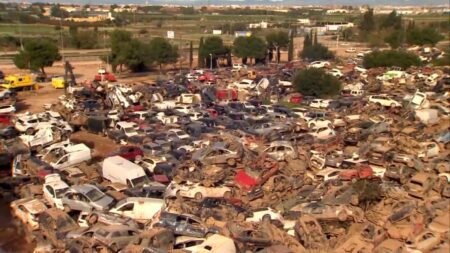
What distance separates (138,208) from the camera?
13.2 m

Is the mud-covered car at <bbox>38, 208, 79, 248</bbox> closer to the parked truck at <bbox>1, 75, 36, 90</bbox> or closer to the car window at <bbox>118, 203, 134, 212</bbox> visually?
the car window at <bbox>118, 203, 134, 212</bbox>

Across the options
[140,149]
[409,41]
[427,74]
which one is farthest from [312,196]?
[409,41]

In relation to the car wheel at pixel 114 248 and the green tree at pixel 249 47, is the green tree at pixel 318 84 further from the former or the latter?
the car wheel at pixel 114 248

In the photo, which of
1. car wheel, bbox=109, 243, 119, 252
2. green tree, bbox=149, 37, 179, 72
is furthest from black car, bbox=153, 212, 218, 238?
green tree, bbox=149, 37, 179, 72

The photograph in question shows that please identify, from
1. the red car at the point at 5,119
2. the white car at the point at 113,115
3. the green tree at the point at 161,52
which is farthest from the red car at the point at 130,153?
the green tree at the point at 161,52

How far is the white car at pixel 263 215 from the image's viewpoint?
41.7 feet

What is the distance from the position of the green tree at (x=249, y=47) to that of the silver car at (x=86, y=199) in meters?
37.1

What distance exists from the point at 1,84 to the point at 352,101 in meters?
24.9

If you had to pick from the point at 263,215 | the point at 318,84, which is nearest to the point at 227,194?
the point at 263,215

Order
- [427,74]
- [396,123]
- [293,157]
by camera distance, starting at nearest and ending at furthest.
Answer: [293,157] → [396,123] → [427,74]

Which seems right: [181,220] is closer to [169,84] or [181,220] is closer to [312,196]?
[312,196]

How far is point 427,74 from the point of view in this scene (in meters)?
36.4

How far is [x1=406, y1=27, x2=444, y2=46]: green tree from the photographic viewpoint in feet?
203

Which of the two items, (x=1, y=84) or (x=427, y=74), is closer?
(x=1, y=84)
